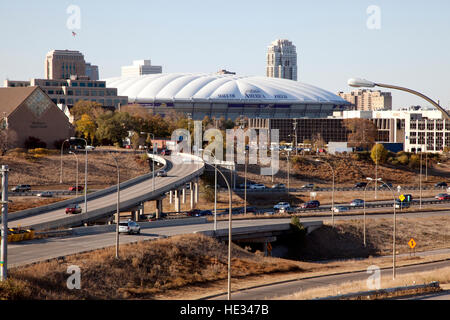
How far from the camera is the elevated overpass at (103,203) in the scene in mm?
55281

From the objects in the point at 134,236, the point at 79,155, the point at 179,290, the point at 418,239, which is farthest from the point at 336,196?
the point at 179,290

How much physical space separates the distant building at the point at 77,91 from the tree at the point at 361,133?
5713 centimetres

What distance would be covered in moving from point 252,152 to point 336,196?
2869cm

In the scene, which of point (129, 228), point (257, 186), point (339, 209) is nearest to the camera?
point (129, 228)

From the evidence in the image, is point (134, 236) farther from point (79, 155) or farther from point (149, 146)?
point (149, 146)

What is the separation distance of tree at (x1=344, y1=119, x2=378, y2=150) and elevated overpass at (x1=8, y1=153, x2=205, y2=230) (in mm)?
71103

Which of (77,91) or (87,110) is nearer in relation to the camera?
(87,110)

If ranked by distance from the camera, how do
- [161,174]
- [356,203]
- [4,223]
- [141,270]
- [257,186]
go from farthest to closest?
[257,186] < [356,203] < [161,174] < [141,270] < [4,223]

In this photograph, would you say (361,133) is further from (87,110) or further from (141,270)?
(141,270)

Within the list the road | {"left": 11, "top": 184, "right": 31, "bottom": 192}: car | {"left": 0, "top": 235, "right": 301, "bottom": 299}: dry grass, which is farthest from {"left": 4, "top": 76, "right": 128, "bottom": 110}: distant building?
the road

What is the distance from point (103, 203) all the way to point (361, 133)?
336 feet

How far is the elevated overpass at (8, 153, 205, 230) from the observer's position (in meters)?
55.3

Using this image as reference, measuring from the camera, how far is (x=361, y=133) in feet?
514

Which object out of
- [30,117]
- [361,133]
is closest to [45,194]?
[30,117]
